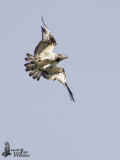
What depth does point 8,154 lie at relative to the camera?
3825 cm

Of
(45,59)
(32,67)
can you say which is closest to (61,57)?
(45,59)

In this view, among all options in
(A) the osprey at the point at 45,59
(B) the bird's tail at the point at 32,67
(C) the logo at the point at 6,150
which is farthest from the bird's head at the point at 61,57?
(C) the logo at the point at 6,150

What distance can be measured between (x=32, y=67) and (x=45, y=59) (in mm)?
678

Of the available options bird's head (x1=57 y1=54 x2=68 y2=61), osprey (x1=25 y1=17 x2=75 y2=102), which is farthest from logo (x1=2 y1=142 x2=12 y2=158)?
bird's head (x1=57 y1=54 x2=68 y2=61)

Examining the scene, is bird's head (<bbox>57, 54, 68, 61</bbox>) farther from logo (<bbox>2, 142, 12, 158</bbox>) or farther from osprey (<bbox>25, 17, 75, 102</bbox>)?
logo (<bbox>2, 142, 12, 158</bbox>)

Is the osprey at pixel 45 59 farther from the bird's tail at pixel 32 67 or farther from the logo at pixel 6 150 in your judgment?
the logo at pixel 6 150

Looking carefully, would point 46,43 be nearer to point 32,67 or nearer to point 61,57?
point 61,57

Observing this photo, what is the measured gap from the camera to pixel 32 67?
129 feet

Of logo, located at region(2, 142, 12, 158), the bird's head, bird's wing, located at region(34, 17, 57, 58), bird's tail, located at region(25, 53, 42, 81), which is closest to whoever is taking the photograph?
logo, located at region(2, 142, 12, 158)

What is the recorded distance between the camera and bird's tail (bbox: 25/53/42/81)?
1545 inches

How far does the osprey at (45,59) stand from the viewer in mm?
39344

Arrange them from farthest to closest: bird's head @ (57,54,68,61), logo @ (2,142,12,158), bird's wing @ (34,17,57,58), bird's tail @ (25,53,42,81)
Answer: bird's wing @ (34,17,57,58) < bird's head @ (57,54,68,61) < bird's tail @ (25,53,42,81) < logo @ (2,142,12,158)

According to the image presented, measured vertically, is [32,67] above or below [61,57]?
below

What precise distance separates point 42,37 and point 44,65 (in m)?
1.20
